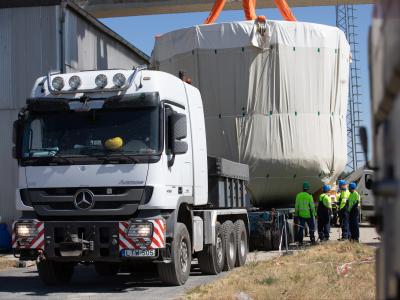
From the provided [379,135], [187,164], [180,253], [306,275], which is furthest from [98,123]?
[379,135]

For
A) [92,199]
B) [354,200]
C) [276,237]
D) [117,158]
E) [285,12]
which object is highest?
[285,12]

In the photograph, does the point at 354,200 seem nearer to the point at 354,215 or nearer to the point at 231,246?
the point at 354,215

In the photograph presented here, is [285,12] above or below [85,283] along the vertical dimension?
above

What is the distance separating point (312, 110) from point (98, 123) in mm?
8428

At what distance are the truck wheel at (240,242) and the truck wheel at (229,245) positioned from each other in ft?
0.87

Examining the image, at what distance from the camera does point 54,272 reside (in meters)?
11.0

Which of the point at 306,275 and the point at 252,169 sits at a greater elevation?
the point at 252,169

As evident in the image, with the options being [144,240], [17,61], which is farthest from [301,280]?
[17,61]

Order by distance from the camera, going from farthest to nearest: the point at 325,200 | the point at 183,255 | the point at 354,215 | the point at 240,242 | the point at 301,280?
1. the point at 325,200
2. the point at 354,215
3. the point at 240,242
4. the point at 183,255
5. the point at 301,280

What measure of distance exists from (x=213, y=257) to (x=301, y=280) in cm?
259

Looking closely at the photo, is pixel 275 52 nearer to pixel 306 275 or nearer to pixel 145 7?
pixel 306 275

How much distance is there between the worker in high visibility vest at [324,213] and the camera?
18234mm

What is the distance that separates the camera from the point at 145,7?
26891 mm

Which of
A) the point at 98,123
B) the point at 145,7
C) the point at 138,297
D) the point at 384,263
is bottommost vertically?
the point at 138,297
